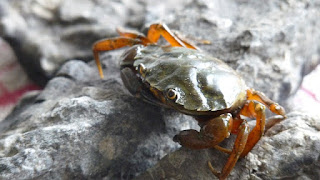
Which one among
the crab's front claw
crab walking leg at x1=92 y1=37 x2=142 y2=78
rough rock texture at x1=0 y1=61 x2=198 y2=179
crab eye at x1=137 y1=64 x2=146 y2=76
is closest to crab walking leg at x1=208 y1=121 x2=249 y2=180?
the crab's front claw

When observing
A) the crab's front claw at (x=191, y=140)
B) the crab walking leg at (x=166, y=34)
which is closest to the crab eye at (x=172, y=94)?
the crab's front claw at (x=191, y=140)

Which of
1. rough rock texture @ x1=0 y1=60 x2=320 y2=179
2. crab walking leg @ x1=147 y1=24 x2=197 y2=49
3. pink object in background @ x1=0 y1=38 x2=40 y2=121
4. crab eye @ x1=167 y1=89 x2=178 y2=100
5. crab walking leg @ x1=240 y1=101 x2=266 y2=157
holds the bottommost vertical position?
pink object in background @ x1=0 y1=38 x2=40 y2=121

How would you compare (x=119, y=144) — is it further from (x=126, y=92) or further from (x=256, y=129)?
(x=256, y=129)

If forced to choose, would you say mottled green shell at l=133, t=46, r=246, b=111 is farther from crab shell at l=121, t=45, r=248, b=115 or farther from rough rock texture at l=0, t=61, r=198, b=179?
rough rock texture at l=0, t=61, r=198, b=179

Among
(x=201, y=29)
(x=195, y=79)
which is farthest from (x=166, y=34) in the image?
(x=195, y=79)

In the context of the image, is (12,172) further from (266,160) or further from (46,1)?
(46,1)

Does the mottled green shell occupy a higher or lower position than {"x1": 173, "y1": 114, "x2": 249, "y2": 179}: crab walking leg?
higher

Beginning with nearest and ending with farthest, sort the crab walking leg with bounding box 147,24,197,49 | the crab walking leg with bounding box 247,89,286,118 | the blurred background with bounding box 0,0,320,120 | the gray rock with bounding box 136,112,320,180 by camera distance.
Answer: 1. the gray rock with bounding box 136,112,320,180
2. the crab walking leg with bounding box 247,89,286,118
3. the crab walking leg with bounding box 147,24,197,49
4. the blurred background with bounding box 0,0,320,120
